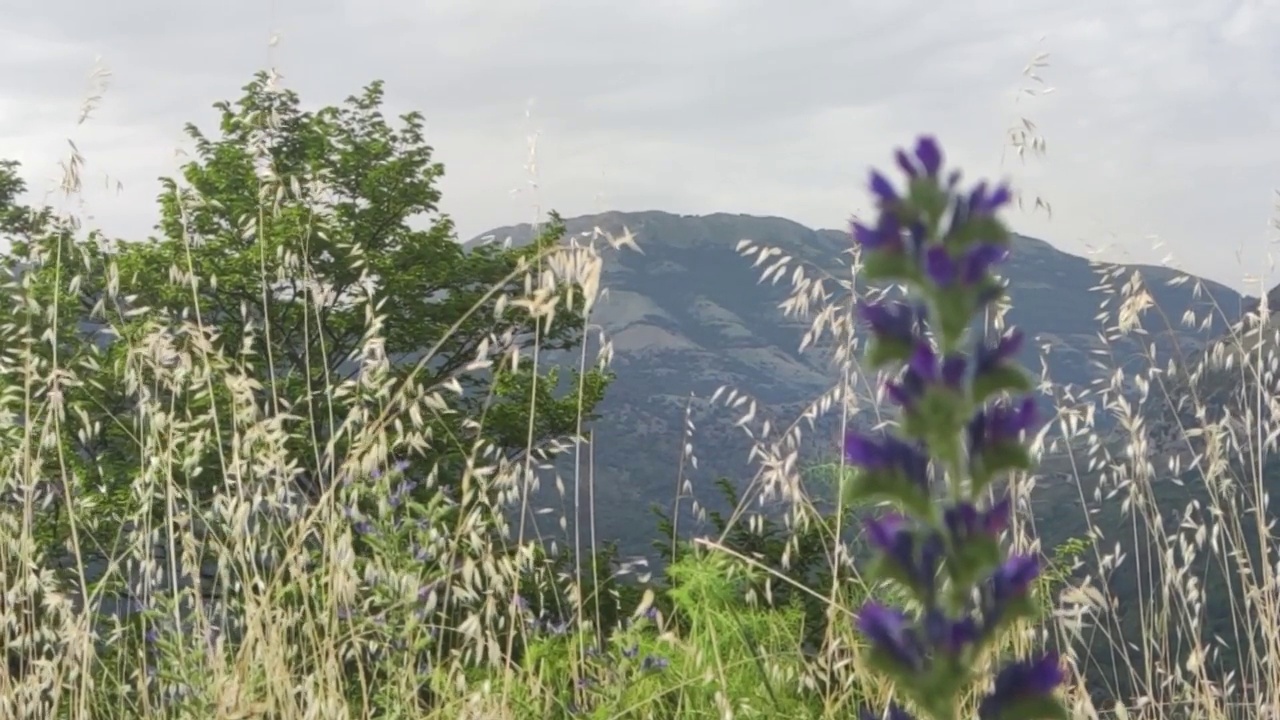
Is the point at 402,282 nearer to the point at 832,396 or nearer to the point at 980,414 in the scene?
the point at 832,396

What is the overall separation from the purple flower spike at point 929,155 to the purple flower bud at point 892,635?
0.79 ft

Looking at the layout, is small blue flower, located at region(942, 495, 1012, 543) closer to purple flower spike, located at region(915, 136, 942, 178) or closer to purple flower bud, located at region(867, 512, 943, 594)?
purple flower bud, located at region(867, 512, 943, 594)

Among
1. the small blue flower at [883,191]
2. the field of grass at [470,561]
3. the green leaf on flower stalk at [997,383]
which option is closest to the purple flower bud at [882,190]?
the small blue flower at [883,191]

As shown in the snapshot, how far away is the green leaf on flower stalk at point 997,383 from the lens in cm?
66

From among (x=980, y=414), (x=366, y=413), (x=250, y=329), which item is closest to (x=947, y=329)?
(x=980, y=414)

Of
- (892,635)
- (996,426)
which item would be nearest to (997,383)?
(996,426)

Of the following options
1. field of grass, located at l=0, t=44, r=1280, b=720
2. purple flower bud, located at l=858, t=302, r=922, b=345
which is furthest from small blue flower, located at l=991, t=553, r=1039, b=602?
field of grass, located at l=0, t=44, r=1280, b=720

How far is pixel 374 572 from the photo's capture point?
2795 mm

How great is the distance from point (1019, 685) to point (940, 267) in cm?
23

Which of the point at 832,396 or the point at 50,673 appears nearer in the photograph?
the point at 50,673

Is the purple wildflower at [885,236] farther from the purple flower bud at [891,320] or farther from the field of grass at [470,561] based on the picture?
the field of grass at [470,561]

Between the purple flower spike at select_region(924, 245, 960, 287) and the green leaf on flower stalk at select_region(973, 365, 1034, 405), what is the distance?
0.17 ft

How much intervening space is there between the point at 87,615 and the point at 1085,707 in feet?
7.16

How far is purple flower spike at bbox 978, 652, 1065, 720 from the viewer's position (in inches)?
27.2
